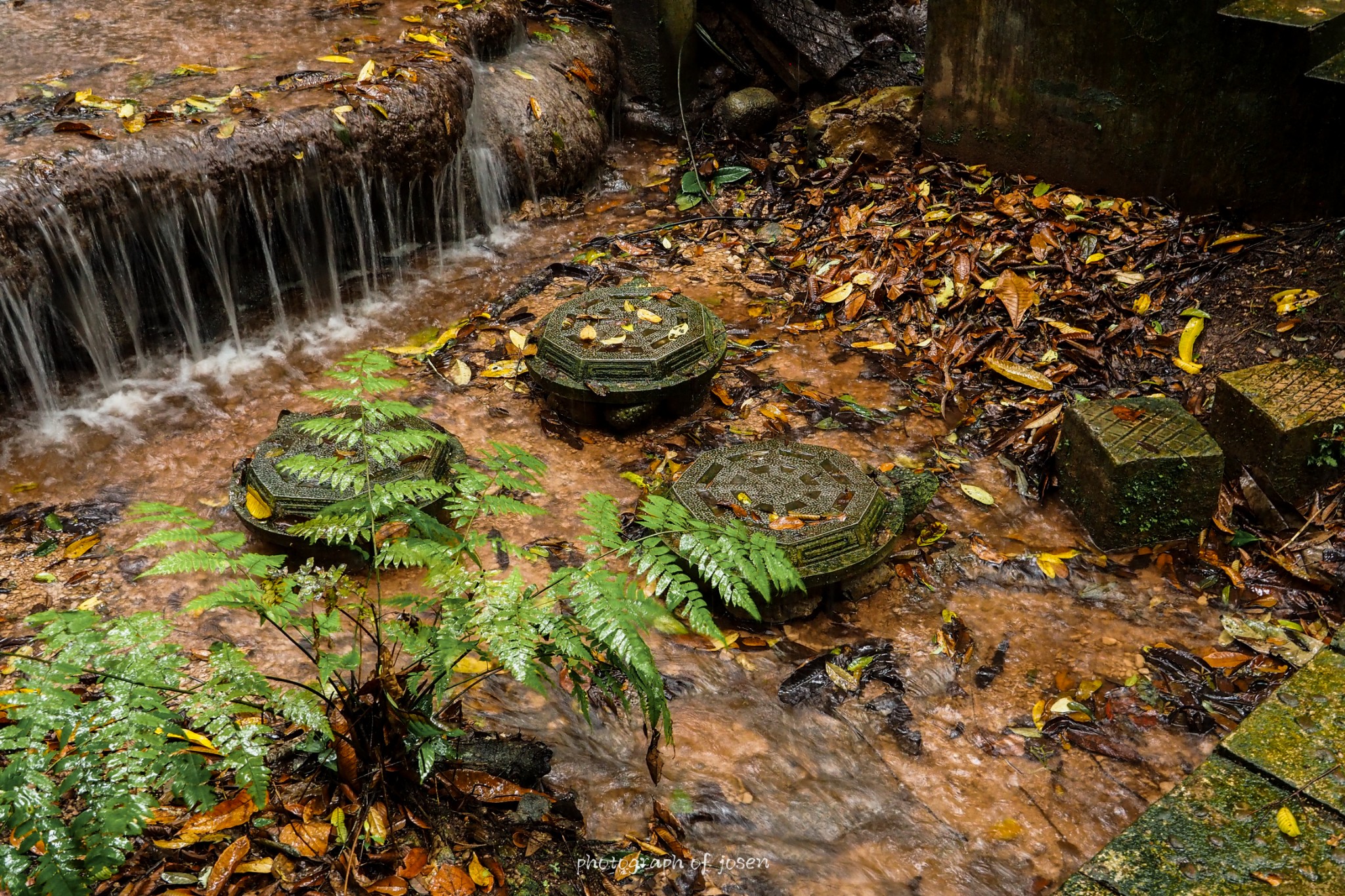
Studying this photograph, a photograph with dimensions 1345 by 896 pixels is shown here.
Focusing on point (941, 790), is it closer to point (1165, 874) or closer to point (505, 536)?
point (1165, 874)

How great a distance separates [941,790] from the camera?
11.2 feet

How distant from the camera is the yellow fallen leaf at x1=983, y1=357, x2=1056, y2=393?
535cm

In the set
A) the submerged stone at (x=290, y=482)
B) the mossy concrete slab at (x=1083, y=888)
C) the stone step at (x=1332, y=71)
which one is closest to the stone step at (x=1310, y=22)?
the stone step at (x=1332, y=71)

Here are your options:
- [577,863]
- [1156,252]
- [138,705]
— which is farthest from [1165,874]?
[1156,252]

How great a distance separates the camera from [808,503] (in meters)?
4.18

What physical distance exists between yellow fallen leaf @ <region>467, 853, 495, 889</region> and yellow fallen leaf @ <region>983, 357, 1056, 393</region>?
13.3ft

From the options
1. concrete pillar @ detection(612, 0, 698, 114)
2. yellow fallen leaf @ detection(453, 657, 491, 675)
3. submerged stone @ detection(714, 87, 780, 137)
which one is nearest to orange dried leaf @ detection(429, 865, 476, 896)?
yellow fallen leaf @ detection(453, 657, 491, 675)

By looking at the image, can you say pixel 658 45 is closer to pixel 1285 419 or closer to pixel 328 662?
pixel 1285 419

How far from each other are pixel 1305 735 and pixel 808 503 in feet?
6.46

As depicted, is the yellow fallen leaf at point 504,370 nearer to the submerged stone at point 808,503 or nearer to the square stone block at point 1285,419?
the submerged stone at point 808,503

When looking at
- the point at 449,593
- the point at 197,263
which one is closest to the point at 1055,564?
the point at 449,593

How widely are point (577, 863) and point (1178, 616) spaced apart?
2865mm

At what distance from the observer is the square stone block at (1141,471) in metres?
4.25

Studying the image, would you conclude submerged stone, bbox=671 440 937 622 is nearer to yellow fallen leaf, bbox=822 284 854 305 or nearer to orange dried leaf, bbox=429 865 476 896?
orange dried leaf, bbox=429 865 476 896
